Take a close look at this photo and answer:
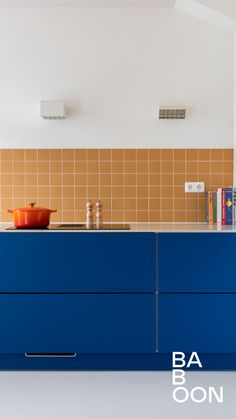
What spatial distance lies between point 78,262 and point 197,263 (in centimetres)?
75

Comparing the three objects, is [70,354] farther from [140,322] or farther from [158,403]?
[158,403]

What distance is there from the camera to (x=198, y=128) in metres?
3.34

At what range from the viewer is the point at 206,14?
3.18 m

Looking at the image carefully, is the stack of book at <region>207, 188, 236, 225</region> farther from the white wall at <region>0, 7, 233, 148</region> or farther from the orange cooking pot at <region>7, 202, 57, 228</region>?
the orange cooking pot at <region>7, 202, 57, 228</region>

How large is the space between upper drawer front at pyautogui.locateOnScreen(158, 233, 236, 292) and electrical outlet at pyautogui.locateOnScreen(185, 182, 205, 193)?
2.55ft

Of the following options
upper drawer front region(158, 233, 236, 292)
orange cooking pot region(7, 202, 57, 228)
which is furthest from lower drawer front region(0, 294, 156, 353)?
orange cooking pot region(7, 202, 57, 228)

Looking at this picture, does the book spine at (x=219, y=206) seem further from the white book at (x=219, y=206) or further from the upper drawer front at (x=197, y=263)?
the upper drawer front at (x=197, y=263)

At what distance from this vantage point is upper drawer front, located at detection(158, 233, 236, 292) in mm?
2621

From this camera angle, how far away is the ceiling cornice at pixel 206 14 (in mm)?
3107

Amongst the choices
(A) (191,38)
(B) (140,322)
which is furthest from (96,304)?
(A) (191,38)

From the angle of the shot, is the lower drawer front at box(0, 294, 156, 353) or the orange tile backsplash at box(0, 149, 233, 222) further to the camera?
the orange tile backsplash at box(0, 149, 233, 222)

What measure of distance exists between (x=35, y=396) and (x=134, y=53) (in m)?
2.57

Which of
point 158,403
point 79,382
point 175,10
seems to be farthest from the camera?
point 175,10

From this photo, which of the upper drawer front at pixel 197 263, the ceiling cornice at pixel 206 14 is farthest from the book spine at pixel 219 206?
the ceiling cornice at pixel 206 14
